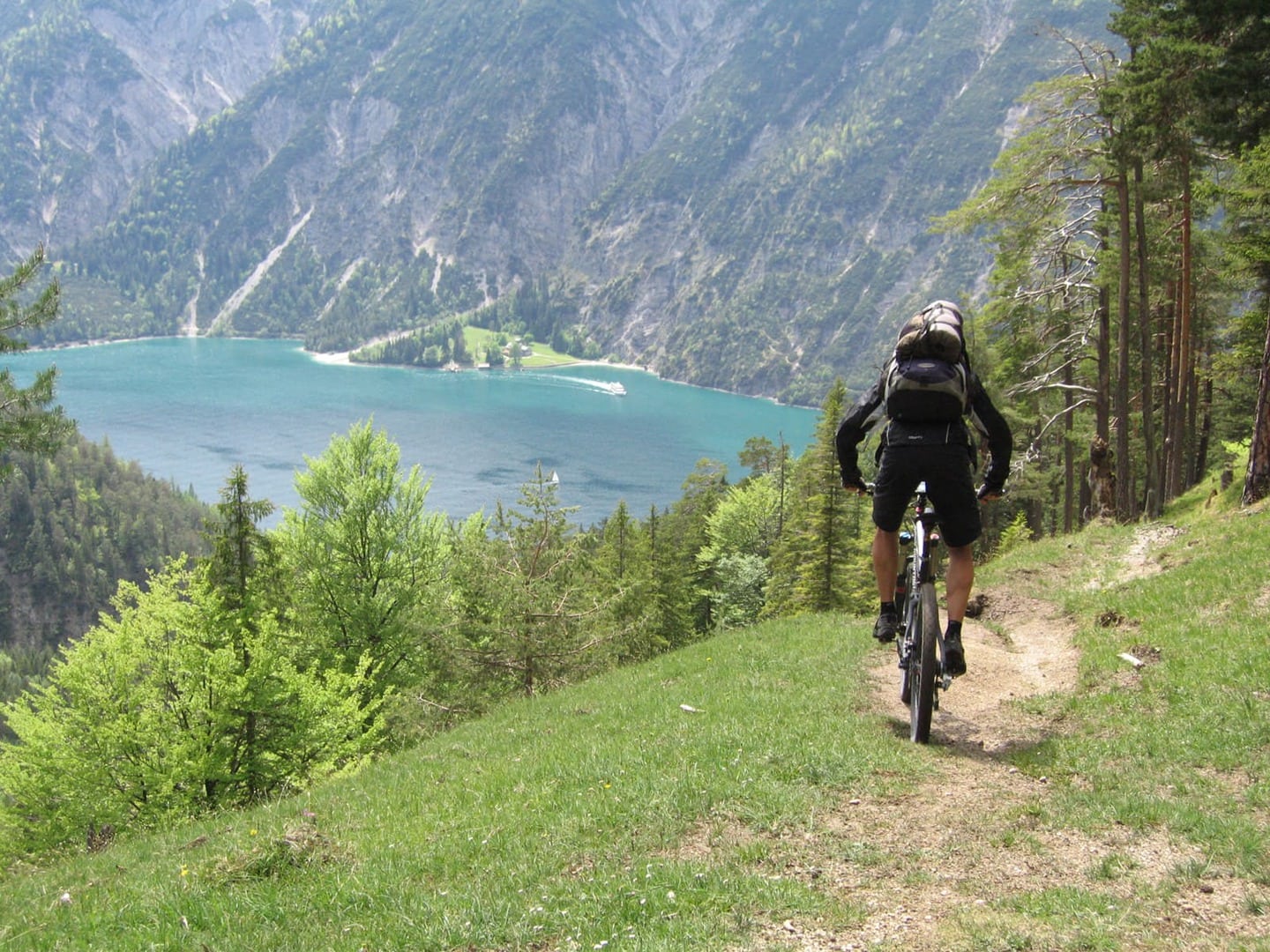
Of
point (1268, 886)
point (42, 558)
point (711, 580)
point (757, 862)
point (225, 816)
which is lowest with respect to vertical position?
point (42, 558)

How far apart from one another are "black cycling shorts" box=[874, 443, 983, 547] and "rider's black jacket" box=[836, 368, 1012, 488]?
0.07 metres

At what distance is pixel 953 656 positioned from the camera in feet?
22.6

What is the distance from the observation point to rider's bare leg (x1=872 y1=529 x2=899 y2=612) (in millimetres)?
7352

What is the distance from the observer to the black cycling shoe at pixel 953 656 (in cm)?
688

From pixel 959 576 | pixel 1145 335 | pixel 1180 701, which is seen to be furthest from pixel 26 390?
pixel 1145 335

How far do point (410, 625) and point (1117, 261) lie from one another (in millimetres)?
21266

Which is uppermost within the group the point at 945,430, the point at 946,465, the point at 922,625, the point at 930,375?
the point at 930,375

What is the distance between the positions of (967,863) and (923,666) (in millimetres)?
2146

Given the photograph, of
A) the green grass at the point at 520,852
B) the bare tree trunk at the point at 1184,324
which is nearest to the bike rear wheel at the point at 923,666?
the green grass at the point at 520,852

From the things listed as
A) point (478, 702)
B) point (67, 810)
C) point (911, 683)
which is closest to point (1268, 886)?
point (911, 683)

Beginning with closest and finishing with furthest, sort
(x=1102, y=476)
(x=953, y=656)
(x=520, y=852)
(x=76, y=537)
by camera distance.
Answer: (x=520, y=852) < (x=953, y=656) < (x=1102, y=476) < (x=76, y=537)

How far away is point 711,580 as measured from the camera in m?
58.6

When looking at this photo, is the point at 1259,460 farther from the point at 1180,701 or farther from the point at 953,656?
the point at 953,656

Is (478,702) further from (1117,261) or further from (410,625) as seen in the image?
(1117,261)
